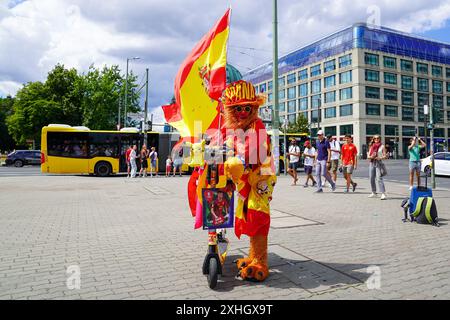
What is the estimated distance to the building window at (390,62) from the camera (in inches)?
2258

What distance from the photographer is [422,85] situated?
62188mm

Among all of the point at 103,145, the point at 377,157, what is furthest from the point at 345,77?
the point at 377,157

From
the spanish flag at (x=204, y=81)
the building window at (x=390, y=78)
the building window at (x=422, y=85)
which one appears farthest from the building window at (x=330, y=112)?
the spanish flag at (x=204, y=81)

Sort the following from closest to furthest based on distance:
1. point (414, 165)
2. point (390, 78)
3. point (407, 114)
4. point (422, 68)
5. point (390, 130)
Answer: point (414, 165) → point (390, 78) → point (390, 130) → point (407, 114) → point (422, 68)

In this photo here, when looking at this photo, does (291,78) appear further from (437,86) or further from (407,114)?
(437,86)

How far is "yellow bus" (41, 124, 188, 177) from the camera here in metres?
19.2

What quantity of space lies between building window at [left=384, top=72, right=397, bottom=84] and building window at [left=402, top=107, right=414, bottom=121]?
5.29 metres

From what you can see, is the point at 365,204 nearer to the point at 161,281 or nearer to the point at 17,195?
the point at 161,281

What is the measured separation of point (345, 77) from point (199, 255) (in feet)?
194

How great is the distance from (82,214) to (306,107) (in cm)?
6332

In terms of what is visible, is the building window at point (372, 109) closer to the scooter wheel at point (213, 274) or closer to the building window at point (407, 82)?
the building window at point (407, 82)

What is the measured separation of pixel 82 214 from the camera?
24.6 feet

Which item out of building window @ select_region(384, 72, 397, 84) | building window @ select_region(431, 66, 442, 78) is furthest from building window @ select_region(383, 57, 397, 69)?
building window @ select_region(431, 66, 442, 78)

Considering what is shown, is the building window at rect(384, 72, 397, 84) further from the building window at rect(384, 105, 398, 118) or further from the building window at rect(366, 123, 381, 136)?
the building window at rect(366, 123, 381, 136)
